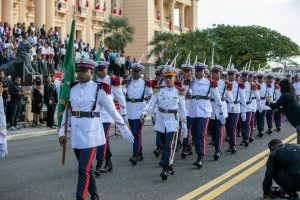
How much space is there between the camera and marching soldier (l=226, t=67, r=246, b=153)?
12.6 metres

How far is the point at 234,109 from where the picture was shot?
43.2 feet

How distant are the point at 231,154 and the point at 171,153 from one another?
3.45 metres

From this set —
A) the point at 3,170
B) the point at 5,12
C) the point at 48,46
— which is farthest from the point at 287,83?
the point at 5,12

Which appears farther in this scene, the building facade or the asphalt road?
the building facade

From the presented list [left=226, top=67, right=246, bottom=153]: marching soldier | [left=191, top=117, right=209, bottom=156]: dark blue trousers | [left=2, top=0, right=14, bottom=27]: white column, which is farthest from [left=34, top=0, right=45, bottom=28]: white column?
[left=191, top=117, right=209, bottom=156]: dark blue trousers

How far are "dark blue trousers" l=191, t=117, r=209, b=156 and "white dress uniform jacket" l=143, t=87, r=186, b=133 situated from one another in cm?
104

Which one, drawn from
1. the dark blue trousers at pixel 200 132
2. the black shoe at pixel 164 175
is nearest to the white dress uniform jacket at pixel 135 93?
the dark blue trousers at pixel 200 132

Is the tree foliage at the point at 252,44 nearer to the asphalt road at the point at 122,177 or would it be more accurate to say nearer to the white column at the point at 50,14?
the white column at the point at 50,14

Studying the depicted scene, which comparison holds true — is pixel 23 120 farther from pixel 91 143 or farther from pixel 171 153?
pixel 91 143

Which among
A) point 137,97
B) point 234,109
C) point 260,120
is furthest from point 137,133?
point 260,120

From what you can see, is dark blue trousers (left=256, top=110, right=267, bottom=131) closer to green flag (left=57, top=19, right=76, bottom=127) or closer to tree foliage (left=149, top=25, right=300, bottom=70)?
green flag (left=57, top=19, right=76, bottom=127)

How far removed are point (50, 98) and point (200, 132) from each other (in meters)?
9.72

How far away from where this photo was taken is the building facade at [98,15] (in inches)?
1657

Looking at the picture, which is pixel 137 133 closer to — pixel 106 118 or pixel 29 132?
pixel 106 118
